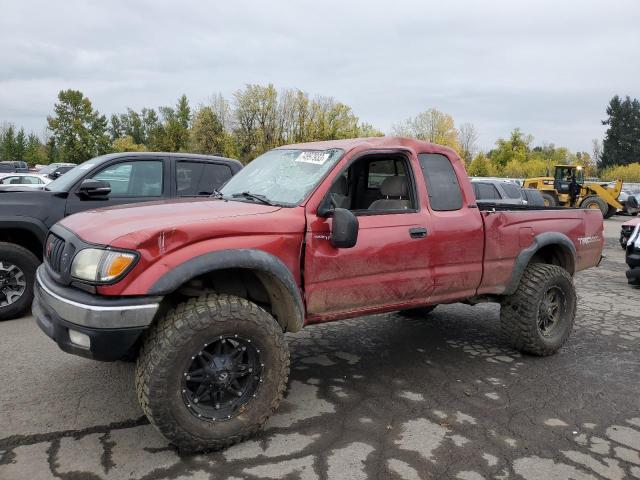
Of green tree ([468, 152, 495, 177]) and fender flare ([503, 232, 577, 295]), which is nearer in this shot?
fender flare ([503, 232, 577, 295])

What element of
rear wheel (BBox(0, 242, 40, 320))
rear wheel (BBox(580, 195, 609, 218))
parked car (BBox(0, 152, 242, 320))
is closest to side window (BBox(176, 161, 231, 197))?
parked car (BBox(0, 152, 242, 320))

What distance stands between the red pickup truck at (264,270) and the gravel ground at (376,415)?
0.32 metres

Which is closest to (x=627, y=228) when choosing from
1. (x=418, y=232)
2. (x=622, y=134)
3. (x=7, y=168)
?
(x=418, y=232)

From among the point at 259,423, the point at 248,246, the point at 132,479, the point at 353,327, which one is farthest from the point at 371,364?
the point at 132,479

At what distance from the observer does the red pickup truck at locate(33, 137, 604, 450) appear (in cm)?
299

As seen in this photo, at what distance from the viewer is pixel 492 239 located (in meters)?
4.62

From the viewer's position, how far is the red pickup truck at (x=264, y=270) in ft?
9.82

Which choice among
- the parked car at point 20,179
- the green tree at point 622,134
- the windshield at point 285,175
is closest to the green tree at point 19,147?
the parked car at point 20,179

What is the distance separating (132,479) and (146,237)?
1.30 metres

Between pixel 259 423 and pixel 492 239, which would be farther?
pixel 492 239

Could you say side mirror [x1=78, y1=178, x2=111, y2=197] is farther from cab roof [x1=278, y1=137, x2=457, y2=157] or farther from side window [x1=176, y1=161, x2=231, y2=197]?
cab roof [x1=278, y1=137, x2=457, y2=157]

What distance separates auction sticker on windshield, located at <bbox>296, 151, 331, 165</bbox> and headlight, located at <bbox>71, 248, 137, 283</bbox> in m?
1.62

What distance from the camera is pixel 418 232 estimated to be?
4102mm

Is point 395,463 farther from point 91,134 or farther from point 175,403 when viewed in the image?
point 91,134
